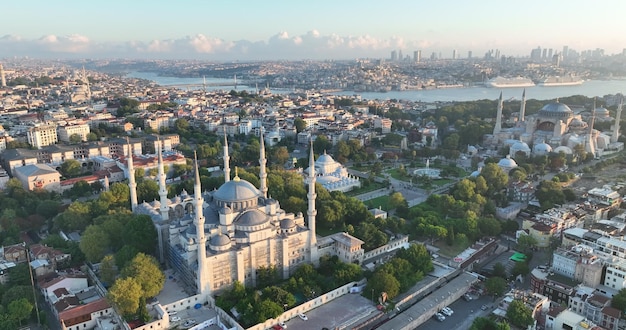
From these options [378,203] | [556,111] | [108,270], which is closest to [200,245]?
[108,270]

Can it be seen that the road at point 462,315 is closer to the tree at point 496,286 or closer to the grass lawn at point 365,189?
the tree at point 496,286

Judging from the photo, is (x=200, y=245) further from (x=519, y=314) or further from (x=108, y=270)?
(x=519, y=314)

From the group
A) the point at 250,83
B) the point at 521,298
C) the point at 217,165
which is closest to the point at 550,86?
the point at 250,83

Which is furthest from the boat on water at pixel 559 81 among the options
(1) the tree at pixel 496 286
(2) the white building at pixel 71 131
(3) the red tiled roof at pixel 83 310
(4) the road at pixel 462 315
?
(3) the red tiled roof at pixel 83 310

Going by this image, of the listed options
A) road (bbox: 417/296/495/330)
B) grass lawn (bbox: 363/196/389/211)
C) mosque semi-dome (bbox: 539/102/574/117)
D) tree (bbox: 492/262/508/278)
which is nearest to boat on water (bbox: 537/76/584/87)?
mosque semi-dome (bbox: 539/102/574/117)

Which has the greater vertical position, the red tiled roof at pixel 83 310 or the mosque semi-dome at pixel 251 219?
the mosque semi-dome at pixel 251 219

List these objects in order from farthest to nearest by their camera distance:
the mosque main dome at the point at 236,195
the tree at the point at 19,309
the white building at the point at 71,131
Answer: the white building at the point at 71,131 < the mosque main dome at the point at 236,195 < the tree at the point at 19,309
